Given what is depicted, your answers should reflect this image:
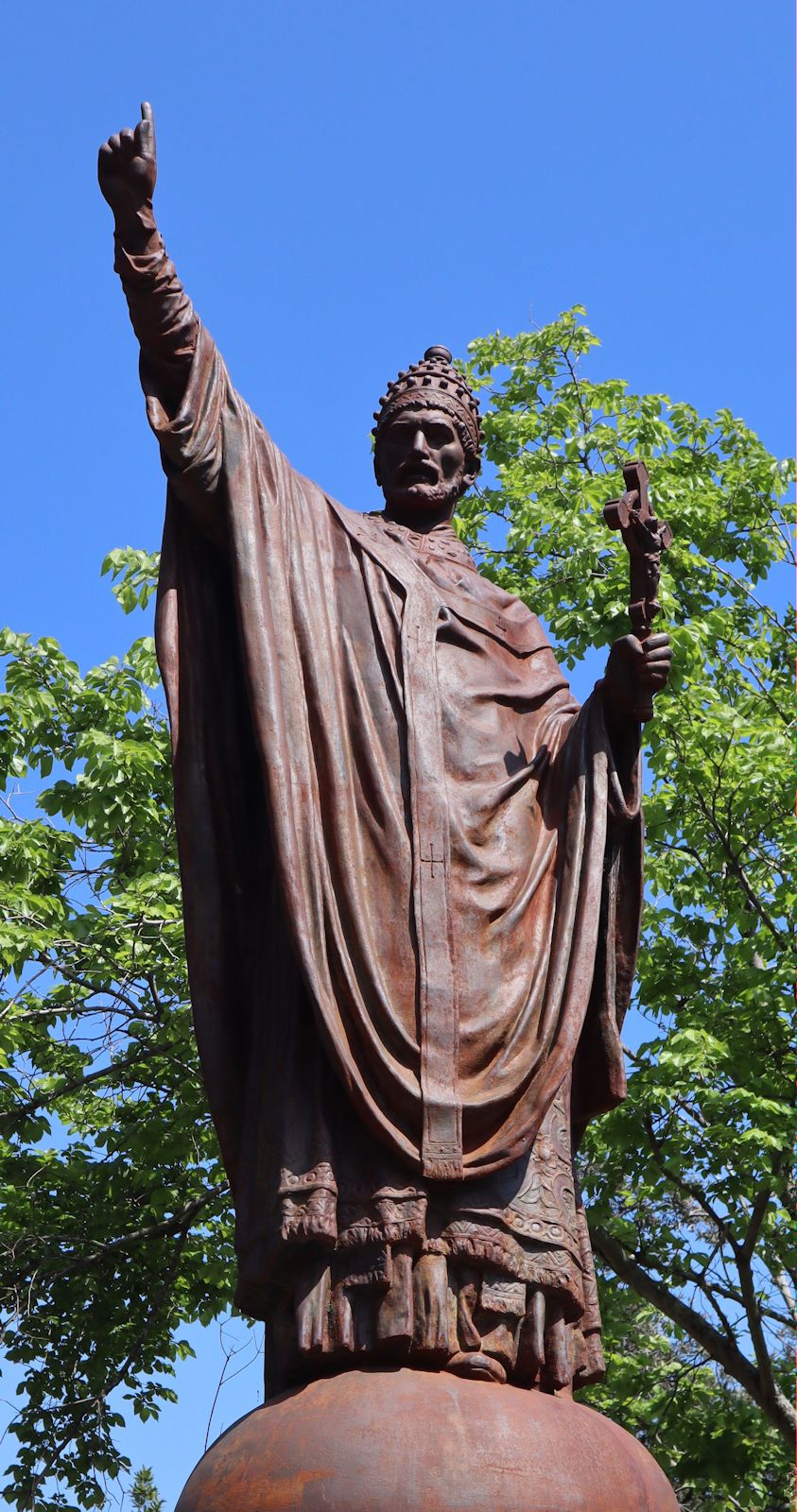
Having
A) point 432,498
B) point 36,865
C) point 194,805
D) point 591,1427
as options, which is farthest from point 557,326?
point 591,1427

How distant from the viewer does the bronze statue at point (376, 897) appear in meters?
4.66

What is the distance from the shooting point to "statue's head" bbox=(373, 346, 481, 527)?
6059 mm

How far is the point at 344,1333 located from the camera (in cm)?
455

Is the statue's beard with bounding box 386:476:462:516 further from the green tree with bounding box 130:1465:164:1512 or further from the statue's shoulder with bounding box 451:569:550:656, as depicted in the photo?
the green tree with bounding box 130:1465:164:1512

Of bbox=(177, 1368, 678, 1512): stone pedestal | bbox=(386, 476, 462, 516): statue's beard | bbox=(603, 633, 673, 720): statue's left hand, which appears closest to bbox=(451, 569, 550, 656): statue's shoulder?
bbox=(386, 476, 462, 516): statue's beard

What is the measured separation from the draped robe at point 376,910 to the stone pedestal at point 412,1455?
136 millimetres

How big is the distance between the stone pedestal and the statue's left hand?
1.90m

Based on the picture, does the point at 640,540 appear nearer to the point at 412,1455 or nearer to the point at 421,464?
the point at 421,464

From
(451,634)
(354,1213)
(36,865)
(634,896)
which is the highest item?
(36,865)

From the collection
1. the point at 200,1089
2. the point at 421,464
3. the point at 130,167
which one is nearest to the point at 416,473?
the point at 421,464

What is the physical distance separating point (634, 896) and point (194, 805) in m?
1.30

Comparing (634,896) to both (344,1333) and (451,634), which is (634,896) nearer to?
(451,634)

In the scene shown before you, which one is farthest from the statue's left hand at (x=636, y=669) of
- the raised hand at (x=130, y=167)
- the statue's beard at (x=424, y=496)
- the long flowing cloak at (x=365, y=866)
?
the raised hand at (x=130, y=167)

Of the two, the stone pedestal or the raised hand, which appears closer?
the stone pedestal
